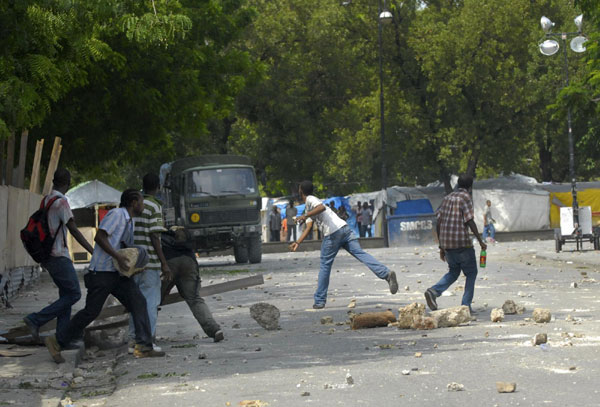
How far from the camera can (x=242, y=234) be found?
2952cm

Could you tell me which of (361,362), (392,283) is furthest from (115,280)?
(392,283)

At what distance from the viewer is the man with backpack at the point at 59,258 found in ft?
33.3

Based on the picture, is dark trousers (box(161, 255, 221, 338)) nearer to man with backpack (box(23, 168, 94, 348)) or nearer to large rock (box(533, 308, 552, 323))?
man with backpack (box(23, 168, 94, 348))

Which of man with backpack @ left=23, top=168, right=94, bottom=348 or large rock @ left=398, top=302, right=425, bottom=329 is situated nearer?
man with backpack @ left=23, top=168, right=94, bottom=348

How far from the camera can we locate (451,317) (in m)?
11.4

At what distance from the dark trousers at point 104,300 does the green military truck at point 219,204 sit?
1870 centimetres

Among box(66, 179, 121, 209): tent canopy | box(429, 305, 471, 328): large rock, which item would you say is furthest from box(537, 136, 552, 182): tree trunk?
box(429, 305, 471, 328): large rock

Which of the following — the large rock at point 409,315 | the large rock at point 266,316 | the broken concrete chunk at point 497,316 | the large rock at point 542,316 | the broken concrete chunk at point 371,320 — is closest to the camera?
the large rock at point 542,316

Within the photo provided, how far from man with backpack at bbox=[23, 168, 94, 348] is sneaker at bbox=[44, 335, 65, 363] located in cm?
66

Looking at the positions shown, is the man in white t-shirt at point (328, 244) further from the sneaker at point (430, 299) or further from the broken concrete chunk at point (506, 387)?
the broken concrete chunk at point (506, 387)

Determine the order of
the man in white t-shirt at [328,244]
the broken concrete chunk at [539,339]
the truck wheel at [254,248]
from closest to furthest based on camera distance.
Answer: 1. the broken concrete chunk at [539,339]
2. the man in white t-shirt at [328,244]
3. the truck wheel at [254,248]

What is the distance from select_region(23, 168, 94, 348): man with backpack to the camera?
1014 centimetres

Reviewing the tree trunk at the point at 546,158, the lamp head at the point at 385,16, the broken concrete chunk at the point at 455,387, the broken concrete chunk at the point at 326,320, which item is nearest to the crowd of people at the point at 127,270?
Result: the broken concrete chunk at the point at 326,320

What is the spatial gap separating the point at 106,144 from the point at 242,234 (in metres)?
4.50
